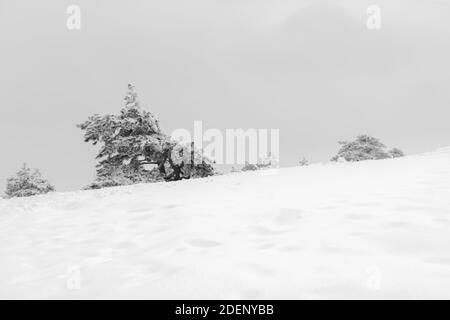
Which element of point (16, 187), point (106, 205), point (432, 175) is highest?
point (432, 175)

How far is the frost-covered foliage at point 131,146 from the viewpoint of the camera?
19.8 meters

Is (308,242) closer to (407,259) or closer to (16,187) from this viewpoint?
(407,259)

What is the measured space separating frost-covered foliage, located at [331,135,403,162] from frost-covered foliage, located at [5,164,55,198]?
22186 millimetres

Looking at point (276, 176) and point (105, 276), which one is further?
point (276, 176)

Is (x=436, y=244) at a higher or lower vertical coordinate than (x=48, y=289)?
higher

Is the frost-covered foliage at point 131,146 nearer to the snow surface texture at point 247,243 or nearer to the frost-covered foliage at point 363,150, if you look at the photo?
the snow surface texture at point 247,243

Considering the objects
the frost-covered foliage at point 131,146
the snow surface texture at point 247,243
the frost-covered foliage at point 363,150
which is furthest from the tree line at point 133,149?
the frost-covered foliage at point 363,150

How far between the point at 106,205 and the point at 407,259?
238 inches

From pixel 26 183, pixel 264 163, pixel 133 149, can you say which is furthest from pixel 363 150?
pixel 26 183

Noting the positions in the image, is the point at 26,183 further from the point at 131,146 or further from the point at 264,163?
the point at 264,163

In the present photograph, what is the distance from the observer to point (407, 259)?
3.90m

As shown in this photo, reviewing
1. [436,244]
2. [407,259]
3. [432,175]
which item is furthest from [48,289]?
[432,175]

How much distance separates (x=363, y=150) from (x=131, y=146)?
19213mm

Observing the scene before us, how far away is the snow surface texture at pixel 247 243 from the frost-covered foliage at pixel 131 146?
36.3 feet
